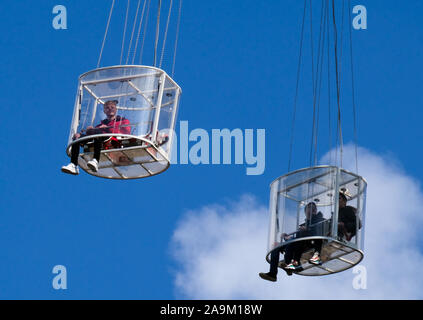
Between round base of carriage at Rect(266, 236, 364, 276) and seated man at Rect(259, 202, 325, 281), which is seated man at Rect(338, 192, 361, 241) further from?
seated man at Rect(259, 202, 325, 281)

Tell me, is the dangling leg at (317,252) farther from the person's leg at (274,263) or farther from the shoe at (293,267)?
the person's leg at (274,263)

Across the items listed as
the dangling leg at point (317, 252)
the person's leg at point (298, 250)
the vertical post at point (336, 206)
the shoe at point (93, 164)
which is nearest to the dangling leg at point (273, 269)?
the person's leg at point (298, 250)

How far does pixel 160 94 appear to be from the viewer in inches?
1544

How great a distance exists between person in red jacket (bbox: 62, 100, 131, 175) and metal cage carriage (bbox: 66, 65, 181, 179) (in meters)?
0.03

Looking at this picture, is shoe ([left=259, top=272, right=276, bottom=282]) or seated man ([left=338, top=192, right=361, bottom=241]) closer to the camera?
seated man ([left=338, top=192, right=361, bottom=241])

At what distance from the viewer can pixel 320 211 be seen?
38750 millimetres

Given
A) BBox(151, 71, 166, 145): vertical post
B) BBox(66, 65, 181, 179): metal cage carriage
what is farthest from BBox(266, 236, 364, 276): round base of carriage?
BBox(151, 71, 166, 145): vertical post

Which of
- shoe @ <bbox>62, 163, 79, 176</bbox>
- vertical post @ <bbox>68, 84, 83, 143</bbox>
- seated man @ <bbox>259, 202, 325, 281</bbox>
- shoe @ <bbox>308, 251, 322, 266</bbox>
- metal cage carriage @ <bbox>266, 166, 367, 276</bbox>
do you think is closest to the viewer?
seated man @ <bbox>259, 202, 325, 281</bbox>

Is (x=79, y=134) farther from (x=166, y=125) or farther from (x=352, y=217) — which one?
(x=352, y=217)

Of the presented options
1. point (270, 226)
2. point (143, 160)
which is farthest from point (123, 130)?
point (270, 226)

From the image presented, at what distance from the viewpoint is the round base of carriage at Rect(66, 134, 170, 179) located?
126 ft

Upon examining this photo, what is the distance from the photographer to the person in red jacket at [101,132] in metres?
38.4

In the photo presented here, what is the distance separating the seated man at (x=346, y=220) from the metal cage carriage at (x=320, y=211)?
5 centimetres

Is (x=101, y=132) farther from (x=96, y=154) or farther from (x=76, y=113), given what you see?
(x=76, y=113)
